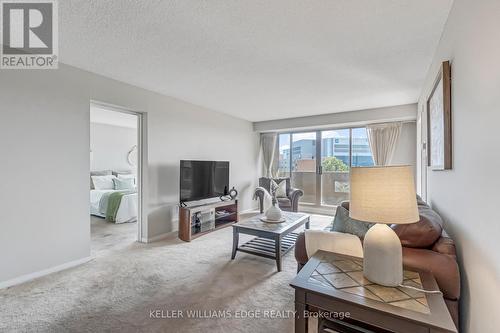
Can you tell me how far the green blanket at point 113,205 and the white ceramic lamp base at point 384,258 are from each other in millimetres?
4634

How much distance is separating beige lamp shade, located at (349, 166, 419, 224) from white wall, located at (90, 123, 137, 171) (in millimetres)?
6707

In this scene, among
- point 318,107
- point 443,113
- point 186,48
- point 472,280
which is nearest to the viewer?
point 472,280

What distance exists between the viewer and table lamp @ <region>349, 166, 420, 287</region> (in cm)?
116

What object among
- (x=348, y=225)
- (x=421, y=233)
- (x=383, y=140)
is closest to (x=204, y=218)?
(x=348, y=225)

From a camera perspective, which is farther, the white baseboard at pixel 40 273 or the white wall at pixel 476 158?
the white baseboard at pixel 40 273

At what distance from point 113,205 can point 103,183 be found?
1217 mm

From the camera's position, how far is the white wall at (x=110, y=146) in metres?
6.14

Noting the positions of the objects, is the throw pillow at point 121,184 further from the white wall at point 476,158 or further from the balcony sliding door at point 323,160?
the white wall at point 476,158

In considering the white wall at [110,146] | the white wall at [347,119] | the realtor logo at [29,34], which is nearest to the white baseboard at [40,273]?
the realtor logo at [29,34]

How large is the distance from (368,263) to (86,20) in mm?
2656

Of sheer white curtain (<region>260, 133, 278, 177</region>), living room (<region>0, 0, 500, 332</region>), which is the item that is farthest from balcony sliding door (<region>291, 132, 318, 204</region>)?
living room (<region>0, 0, 500, 332</region>)

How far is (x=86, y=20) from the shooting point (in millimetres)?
1895

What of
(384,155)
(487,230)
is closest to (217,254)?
(487,230)

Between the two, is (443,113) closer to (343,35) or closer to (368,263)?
(343,35)
